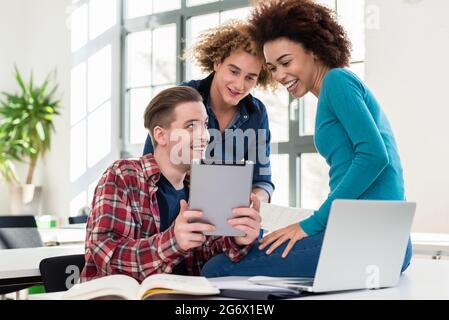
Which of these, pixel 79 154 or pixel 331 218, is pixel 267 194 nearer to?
pixel 331 218

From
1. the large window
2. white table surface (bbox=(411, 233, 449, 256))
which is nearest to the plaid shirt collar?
white table surface (bbox=(411, 233, 449, 256))

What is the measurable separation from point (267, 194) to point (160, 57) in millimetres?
4179

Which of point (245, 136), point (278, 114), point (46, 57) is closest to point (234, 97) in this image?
point (245, 136)

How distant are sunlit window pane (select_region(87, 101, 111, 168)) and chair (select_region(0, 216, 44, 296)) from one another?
147 inches

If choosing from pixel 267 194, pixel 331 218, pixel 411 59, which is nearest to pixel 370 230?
pixel 331 218

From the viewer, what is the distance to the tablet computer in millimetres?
1421

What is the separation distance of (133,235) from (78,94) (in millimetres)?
5277

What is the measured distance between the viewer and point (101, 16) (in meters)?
6.83

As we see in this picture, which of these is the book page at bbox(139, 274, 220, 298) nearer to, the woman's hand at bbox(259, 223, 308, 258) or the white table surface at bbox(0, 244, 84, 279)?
the woman's hand at bbox(259, 223, 308, 258)

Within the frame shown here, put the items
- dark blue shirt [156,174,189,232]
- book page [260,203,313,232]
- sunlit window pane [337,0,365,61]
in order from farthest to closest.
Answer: sunlit window pane [337,0,365,61] → book page [260,203,313,232] → dark blue shirt [156,174,189,232]

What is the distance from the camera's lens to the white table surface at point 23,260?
184 cm

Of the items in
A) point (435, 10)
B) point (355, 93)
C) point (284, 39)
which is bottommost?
point (355, 93)

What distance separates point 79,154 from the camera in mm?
6777
